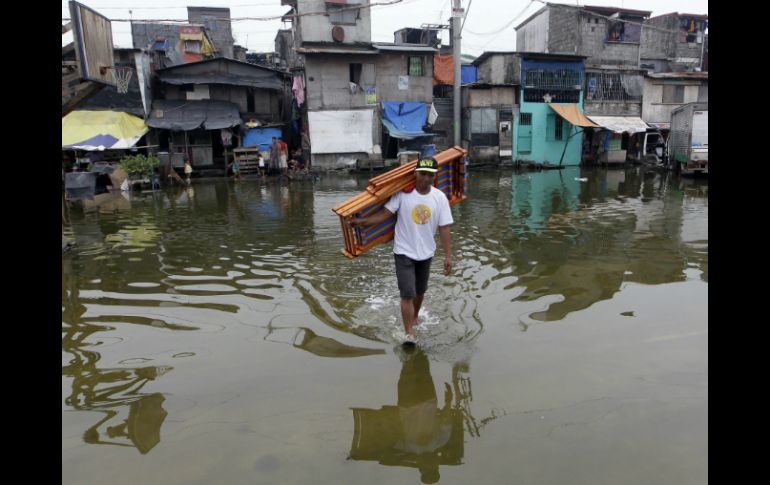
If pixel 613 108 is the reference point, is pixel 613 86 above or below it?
above

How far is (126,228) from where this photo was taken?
38.1ft

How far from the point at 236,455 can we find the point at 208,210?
12.0 m

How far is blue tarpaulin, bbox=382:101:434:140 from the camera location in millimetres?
29078

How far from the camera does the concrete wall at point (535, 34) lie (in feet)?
119

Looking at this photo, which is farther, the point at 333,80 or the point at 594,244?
the point at 333,80

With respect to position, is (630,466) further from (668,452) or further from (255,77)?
(255,77)

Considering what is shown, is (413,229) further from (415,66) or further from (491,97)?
(491,97)

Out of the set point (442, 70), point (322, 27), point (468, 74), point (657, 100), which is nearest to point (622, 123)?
point (657, 100)

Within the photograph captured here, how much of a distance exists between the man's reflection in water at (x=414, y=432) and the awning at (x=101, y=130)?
22.4m

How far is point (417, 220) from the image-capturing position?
5.03 meters

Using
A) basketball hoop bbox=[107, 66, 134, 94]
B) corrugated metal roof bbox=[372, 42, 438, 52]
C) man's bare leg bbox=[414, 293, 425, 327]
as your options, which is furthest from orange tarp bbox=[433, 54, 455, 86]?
man's bare leg bbox=[414, 293, 425, 327]

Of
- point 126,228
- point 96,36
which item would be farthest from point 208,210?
point 96,36

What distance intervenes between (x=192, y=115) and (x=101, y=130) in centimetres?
416

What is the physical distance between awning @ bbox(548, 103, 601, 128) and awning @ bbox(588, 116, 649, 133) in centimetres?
96
